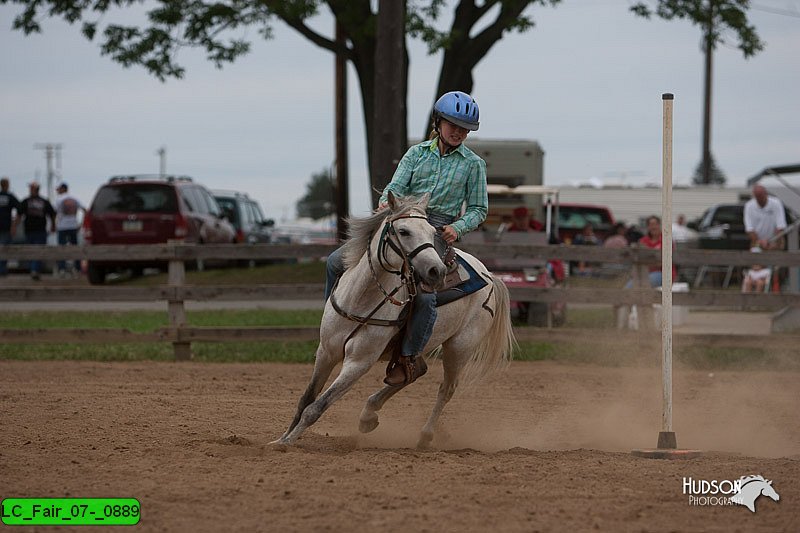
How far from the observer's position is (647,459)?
22.7 ft

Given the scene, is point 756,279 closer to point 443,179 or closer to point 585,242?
point 585,242

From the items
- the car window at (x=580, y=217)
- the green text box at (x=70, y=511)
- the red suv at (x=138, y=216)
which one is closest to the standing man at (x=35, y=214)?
the red suv at (x=138, y=216)

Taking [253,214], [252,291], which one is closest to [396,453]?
[252,291]

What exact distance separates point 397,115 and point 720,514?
9.77 meters

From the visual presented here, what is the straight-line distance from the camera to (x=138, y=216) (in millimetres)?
22484

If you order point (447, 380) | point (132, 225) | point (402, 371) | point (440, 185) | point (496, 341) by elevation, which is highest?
point (440, 185)

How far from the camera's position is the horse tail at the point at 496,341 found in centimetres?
825

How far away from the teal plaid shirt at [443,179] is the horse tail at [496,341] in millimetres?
835

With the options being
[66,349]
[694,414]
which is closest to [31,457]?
[694,414]

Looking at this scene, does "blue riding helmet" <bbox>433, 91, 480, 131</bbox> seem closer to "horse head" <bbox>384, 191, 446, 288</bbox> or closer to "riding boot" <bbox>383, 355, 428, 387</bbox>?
"horse head" <bbox>384, 191, 446, 288</bbox>

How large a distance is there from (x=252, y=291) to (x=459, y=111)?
21.3ft

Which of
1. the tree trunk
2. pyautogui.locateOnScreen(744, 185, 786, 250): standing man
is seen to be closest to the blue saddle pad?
the tree trunk

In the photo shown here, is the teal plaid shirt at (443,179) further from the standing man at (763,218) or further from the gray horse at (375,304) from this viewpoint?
the standing man at (763,218)

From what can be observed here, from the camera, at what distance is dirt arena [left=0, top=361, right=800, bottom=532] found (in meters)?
5.30
